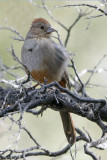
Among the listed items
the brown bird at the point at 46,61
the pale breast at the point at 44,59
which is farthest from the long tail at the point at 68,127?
the pale breast at the point at 44,59

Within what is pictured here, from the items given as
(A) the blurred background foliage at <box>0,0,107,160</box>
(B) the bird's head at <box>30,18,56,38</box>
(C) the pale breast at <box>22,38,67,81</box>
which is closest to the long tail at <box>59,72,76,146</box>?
(C) the pale breast at <box>22,38,67,81</box>

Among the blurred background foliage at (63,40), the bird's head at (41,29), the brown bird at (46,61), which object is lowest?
the blurred background foliage at (63,40)

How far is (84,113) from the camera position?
4.26 metres

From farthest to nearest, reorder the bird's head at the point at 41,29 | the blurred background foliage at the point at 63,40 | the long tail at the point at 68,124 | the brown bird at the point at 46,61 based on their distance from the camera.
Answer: the blurred background foliage at the point at 63,40 → the bird's head at the point at 41,29 → the brown bird at the point at 46,61 → the long tail at the point at 68,124

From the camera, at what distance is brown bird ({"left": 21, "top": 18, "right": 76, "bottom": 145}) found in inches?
208

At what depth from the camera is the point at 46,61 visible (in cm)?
534

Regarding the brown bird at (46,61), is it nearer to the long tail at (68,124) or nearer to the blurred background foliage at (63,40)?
the long tail at (68,124)

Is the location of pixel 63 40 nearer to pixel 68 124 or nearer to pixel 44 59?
pixel 44 59

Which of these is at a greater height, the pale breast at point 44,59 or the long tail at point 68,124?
the pale breast at point 44,59

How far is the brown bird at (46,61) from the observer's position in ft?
17.3

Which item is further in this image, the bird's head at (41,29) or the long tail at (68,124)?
the bird's head at (41,29)

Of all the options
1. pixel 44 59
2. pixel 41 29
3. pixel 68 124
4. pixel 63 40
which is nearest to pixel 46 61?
pixel 44 59

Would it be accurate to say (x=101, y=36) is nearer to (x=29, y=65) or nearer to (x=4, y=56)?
(x=4, y=56)

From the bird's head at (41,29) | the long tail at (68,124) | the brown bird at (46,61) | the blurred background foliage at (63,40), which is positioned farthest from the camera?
the blurred background foliage at (63,40)
